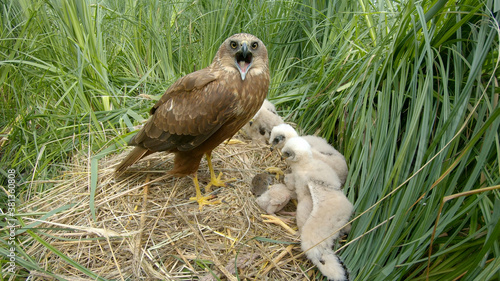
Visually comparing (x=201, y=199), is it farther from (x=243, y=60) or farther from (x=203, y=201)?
(x=243, y=60)

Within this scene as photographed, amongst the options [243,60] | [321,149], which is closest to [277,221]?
[321,149]

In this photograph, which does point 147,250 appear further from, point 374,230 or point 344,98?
point 344,98

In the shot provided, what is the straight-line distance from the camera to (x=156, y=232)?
2.09 m

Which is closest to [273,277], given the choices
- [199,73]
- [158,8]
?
[199,73]

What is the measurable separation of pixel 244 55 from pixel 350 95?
808 mm

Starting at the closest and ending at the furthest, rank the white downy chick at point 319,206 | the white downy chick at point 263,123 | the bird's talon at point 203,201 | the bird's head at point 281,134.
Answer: the white downy chick at point 319,206 → the bird's talon at point 203,201 → the bird's head at point 281,134 → the white downy chick at point 263,123

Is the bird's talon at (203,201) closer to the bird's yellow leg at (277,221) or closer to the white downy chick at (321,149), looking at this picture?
the bird's yellow leg at (277,221)

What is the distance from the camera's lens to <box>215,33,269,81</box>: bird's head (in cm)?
209

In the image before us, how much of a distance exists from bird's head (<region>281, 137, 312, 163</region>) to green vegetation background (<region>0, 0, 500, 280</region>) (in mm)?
285

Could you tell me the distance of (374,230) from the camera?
1.73 m

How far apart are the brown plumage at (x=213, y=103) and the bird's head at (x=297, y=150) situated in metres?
0.36

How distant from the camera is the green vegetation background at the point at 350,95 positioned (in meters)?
1.53

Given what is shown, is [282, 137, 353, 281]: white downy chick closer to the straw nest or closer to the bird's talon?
the straw nest

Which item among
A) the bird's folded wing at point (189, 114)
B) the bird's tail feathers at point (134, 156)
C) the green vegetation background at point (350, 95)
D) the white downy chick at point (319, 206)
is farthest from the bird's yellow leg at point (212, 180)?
the green vegetation background at point (350, 95)
